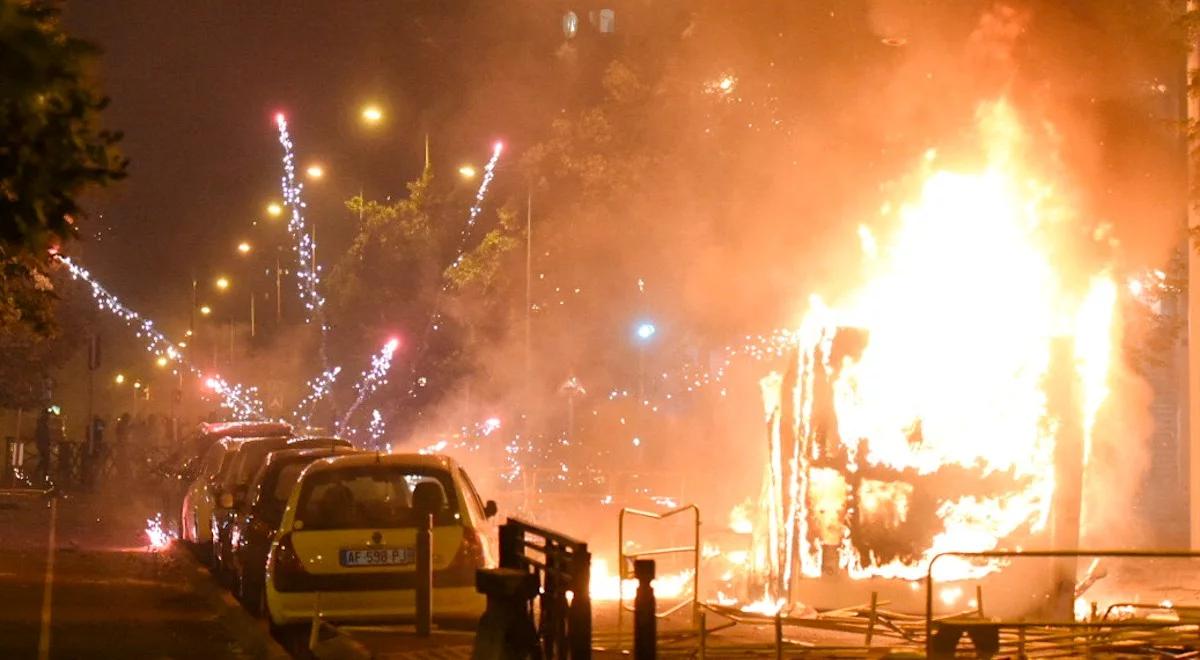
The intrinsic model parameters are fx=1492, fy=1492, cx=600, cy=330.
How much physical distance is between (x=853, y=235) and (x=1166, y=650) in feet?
43.3

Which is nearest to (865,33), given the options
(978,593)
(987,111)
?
(987,111)

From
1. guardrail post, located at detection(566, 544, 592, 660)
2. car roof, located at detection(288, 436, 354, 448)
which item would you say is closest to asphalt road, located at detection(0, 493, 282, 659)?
car roof, located at detection(288, 436, 354, 448)

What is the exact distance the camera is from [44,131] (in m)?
5.57

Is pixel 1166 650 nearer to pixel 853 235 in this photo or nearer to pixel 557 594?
pixel 557 594

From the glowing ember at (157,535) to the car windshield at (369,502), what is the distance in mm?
9267

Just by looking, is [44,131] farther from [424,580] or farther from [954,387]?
[954,387]

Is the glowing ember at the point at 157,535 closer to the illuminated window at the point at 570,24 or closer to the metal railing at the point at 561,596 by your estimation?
the illuminated window at the point at 570,24

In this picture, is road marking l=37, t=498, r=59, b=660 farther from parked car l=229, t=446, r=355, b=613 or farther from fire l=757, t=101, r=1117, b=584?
fire l=757, t=101, r=1117, b=584

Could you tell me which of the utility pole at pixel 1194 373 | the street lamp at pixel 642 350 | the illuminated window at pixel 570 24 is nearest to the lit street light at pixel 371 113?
the illuminated window at pixel 570 24

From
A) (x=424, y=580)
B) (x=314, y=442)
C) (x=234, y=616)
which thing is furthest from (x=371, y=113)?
(x=424, y=580)

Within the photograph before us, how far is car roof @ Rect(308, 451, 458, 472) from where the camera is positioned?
12141 millimetres

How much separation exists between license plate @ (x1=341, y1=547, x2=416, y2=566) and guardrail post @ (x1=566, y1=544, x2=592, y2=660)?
4361 mm

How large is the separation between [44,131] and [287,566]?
6639 mm

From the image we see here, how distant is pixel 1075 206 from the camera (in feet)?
53.3
